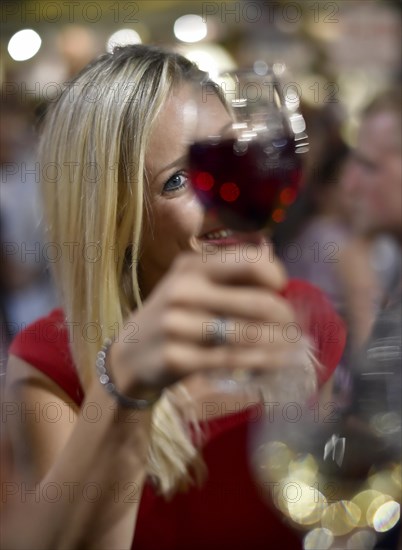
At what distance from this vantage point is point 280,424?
1.59 m

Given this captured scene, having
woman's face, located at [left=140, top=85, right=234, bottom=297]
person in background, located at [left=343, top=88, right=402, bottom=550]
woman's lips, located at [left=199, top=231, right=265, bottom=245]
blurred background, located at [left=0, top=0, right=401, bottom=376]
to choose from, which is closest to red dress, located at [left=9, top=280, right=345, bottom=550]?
blurred background, located at [left=0, top=0, right=401, bottom=376]

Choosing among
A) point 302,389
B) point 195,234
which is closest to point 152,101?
point 195,234

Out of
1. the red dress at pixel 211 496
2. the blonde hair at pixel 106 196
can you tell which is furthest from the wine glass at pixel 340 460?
the blonde hair at pixel 106 196

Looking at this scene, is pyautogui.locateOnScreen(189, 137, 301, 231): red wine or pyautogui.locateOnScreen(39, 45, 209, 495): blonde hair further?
pyautogui.locateOnScreen(39, 45, 209, 495): blonde hair

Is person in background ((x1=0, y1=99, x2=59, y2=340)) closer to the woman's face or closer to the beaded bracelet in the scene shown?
the woman's face

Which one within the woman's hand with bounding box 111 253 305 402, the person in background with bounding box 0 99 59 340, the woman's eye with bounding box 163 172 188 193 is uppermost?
the woman's hand with bounding box 111 253 305 402

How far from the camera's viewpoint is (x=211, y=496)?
1.54m

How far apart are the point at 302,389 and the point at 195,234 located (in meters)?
0.28

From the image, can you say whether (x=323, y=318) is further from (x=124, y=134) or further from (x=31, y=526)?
(x=31, y=526)

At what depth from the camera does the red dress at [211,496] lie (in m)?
1.50

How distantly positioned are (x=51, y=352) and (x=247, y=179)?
2.55 ft

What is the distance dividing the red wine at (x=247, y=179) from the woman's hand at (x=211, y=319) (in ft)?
0.40

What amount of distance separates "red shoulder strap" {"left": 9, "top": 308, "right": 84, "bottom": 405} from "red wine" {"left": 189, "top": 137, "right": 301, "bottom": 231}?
27.8 inches

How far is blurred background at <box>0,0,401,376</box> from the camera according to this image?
3.00 metres
